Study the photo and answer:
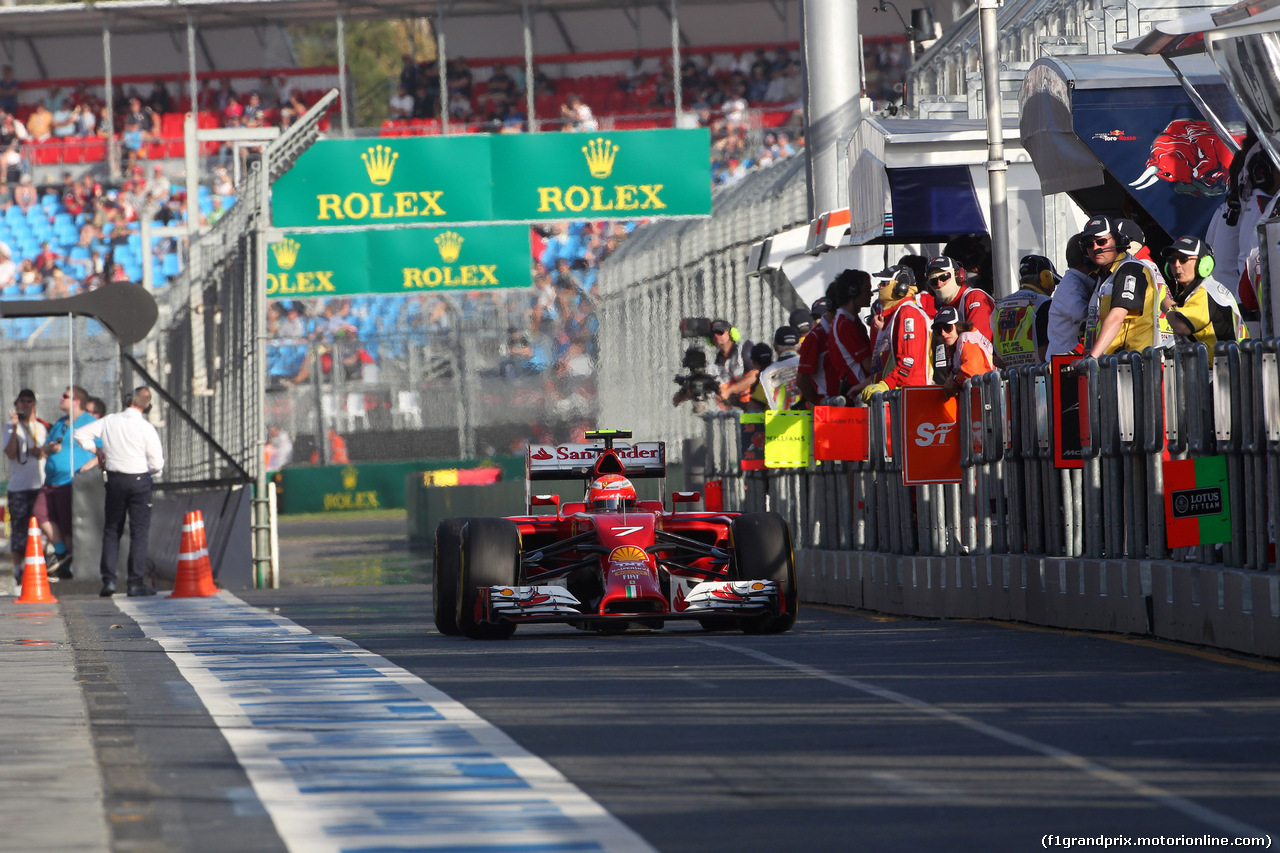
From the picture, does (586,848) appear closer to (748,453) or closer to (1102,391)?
(1102,391)

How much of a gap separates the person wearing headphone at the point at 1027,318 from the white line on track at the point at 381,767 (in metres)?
4.32

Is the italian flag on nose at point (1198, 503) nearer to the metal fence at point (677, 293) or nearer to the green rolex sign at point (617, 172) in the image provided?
the metal fence at point (677, 293)

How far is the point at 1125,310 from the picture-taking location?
33.3ft

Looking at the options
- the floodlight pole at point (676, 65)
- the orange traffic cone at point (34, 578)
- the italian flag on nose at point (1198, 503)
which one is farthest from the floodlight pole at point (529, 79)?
the italian flag on nose at point (1198, 503)

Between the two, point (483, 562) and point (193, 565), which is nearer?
point (483, 562)

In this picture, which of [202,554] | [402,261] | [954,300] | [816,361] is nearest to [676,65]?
[402,261]

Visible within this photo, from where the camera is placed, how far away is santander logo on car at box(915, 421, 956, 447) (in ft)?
38.8

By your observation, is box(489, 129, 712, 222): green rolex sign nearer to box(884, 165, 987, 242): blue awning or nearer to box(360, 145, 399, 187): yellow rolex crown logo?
box(360, 145, 399, 187): yellow rolex crown logo

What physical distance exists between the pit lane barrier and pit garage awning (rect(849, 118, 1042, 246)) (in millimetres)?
2669

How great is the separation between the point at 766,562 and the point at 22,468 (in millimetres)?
10907

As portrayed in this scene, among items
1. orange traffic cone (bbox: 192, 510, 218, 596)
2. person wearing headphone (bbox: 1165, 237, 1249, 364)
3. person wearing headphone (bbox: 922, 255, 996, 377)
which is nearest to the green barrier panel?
orange traffic cone (bbox: 192, 510, 218, 596)

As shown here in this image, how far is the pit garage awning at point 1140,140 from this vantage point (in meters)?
13.4

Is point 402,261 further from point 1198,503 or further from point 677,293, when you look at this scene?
point 1198,503

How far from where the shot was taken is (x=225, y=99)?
42281 millimetres
